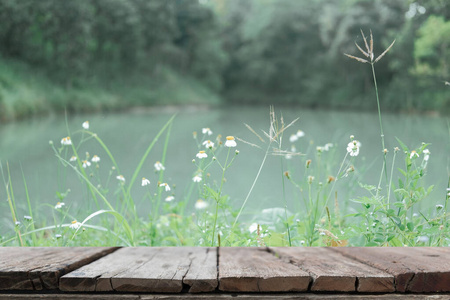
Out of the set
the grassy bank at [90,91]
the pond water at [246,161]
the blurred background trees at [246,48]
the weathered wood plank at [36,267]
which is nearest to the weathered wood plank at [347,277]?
the weathered wood plank at [36,267]

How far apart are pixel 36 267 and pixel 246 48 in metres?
4.39

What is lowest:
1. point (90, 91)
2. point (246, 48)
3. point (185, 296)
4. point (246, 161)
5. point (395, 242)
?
point (246, 161)

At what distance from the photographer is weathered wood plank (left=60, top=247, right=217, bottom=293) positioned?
2.02 feet

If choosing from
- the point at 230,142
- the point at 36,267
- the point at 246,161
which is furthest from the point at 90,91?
the point at 36,267

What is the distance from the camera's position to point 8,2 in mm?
1676

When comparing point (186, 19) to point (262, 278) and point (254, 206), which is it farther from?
point (262, 278)

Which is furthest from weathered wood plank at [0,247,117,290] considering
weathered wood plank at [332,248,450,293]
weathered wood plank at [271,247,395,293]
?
weathered wood plank at [332,248,450,293]

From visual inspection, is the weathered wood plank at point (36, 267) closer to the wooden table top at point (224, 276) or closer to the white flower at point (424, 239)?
the wooden table top at point (224, 276)

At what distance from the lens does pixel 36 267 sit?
65cm

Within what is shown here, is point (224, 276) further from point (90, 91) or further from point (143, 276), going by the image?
point (90, 91)

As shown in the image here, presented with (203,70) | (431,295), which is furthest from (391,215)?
(203,70)

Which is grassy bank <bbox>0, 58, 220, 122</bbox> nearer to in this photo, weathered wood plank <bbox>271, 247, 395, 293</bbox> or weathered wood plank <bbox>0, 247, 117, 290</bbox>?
weathered wood plank <bbox>0, 247, 117, 290</bbox>

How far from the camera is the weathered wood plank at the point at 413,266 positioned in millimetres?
635

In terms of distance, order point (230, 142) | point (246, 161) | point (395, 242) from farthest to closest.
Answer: point (246, 161) < point (395, 242) < point (230, 142)
